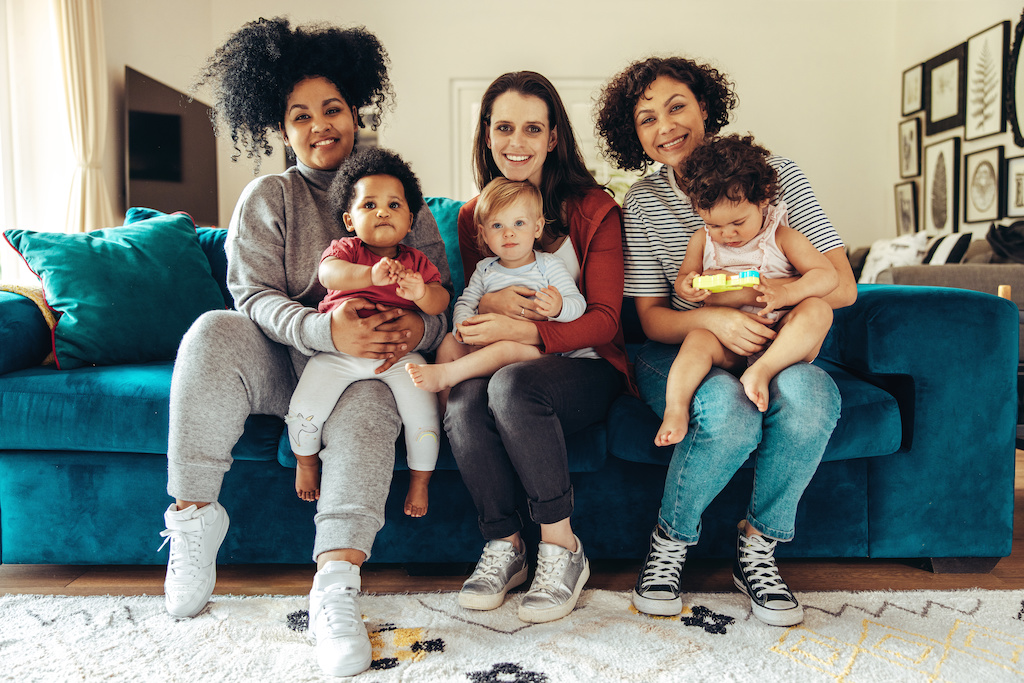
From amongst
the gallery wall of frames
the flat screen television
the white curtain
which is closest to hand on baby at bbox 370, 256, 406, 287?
the white curtain

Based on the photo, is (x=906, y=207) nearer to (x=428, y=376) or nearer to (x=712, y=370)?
(x=712, y=370)

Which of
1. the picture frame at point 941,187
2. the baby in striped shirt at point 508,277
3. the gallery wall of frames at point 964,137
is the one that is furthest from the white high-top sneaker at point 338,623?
the picture frame at point 941,187

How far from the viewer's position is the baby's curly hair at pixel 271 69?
65.9 inches

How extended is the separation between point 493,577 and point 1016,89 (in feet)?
14.6

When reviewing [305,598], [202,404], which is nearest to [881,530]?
[305,598]

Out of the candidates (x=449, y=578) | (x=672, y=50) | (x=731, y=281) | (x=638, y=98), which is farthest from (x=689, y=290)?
(x=672, y=50)

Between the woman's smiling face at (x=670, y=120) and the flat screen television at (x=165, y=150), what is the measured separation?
368 centimetres

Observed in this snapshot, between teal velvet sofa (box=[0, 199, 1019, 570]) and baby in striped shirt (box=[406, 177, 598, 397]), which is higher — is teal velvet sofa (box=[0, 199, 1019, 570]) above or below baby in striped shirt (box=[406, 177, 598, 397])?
below

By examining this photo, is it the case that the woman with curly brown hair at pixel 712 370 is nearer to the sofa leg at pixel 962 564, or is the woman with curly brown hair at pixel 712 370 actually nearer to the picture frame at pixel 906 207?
the sofa leg at pixel 962 564

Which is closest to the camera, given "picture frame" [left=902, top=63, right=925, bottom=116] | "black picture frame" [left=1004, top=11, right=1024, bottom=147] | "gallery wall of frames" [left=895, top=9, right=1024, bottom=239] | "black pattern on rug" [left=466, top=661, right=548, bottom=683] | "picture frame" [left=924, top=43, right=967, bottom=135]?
"black pattern on rug" [left=466, top=661, right=548, bottom=683]

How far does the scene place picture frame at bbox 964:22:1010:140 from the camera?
163 inches

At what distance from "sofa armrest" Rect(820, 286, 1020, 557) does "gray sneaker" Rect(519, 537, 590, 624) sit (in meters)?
0.68

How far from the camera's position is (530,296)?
1.51 m

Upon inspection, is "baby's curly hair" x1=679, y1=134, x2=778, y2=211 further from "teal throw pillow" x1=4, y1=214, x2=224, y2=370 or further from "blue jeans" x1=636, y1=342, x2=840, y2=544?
"teal throw pillow" x1=4, y1=214, x2=224, y2=370
